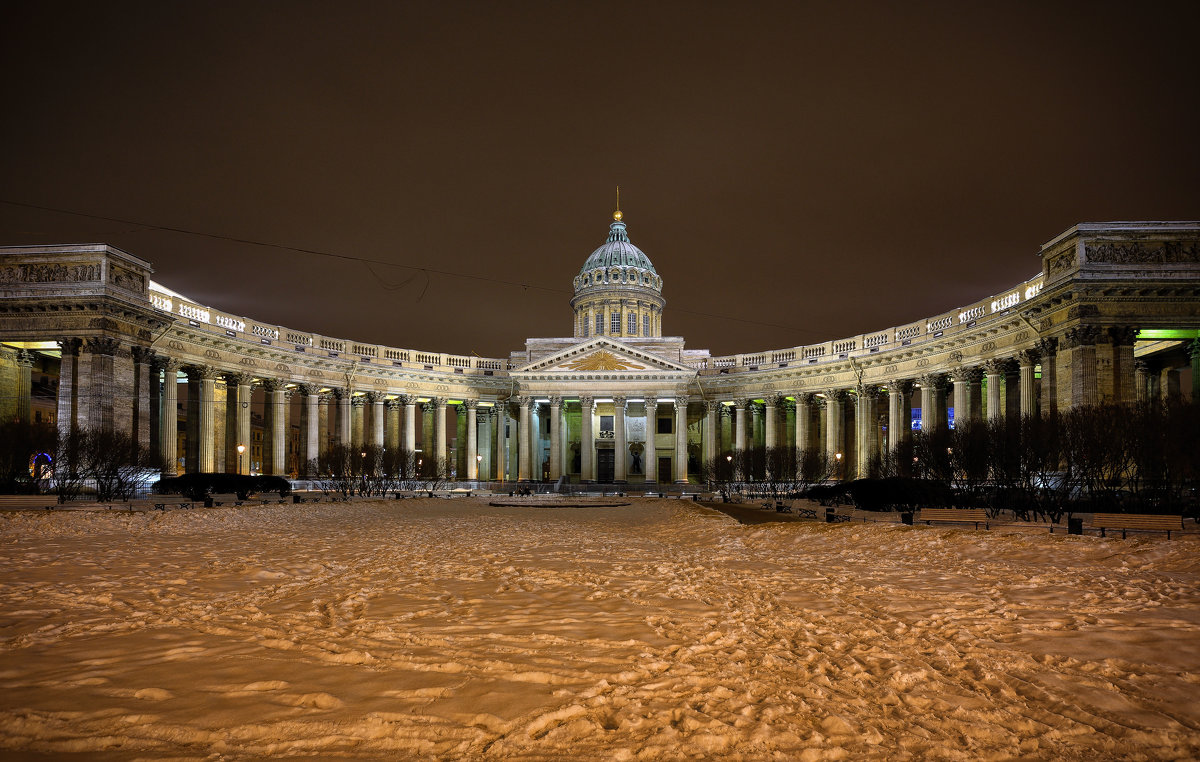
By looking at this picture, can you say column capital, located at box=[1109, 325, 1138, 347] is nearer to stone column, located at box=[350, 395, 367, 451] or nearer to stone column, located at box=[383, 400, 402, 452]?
stone column, located at box=[383, 400, 402, 452]

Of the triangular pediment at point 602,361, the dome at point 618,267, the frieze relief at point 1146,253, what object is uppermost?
the dome at point 618,267

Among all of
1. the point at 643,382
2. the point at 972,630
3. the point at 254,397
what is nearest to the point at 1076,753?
the point at 972,630

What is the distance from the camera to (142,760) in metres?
5.18

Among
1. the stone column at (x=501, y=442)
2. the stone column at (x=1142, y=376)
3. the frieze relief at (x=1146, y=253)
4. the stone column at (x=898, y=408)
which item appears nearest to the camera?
the frieze relief at (x=1146, y=253)

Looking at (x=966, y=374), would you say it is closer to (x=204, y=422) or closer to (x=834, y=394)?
(x=834, y=394)

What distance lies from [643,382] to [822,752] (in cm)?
6450

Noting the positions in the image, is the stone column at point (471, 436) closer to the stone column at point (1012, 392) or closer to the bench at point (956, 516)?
the stone column at point (1012, 392)

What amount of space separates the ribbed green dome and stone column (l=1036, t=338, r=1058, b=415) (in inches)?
2410

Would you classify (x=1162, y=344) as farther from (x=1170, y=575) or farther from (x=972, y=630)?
(x=972, y=630)

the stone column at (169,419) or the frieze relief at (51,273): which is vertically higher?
the frieze relief at (51,273)

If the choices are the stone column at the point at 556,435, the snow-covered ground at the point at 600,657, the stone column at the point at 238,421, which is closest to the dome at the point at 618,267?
the stone column at the point at 556,435

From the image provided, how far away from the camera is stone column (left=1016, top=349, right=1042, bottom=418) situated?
39969 millimetres

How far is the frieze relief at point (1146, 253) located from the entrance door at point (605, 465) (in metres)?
50.7

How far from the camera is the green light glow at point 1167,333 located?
3539 centimetres
